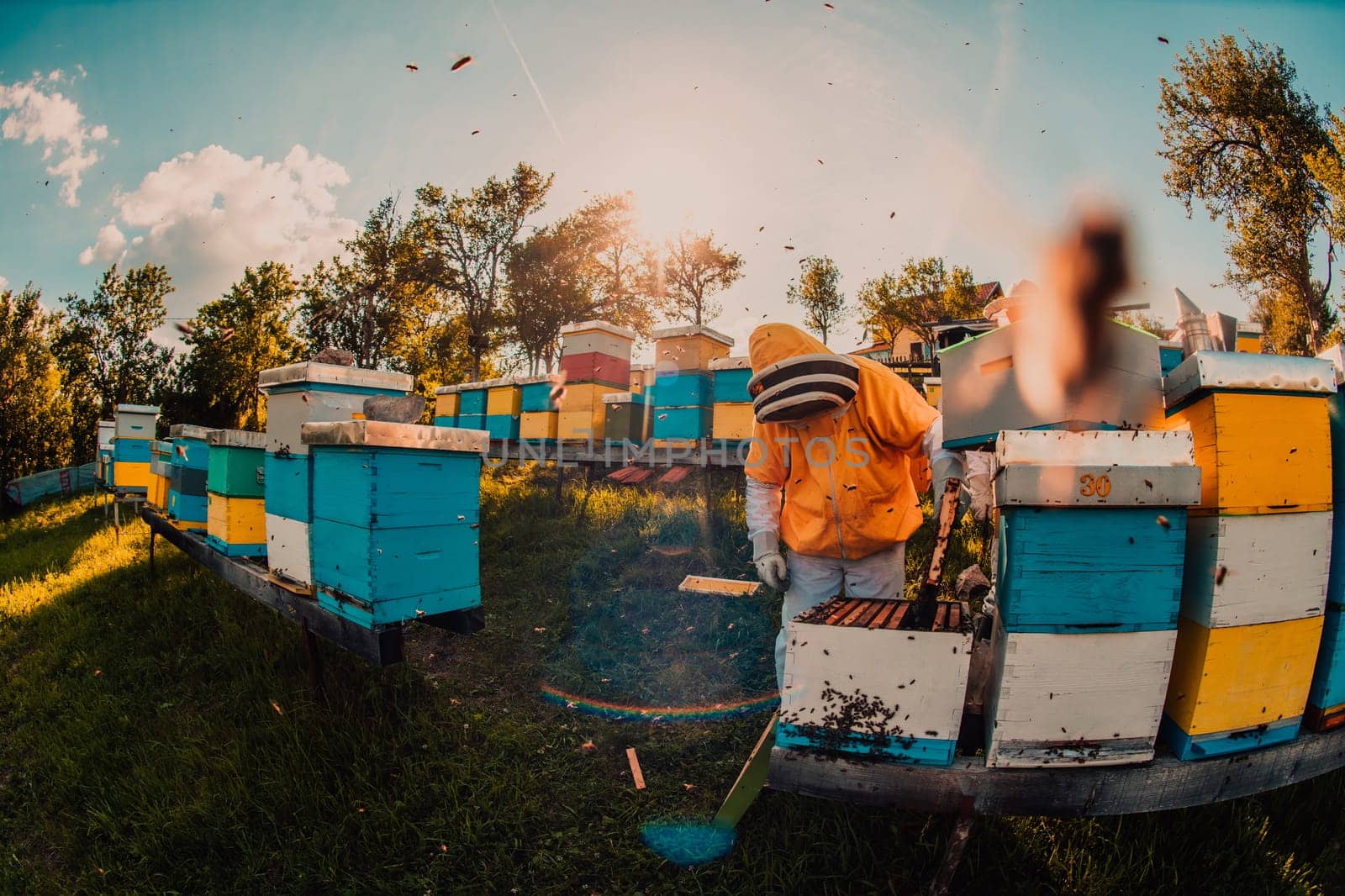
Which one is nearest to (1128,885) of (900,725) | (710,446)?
(900,725)

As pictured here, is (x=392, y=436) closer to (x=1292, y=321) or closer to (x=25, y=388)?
(x=25, y=388)

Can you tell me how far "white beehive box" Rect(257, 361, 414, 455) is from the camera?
3475 millimetres

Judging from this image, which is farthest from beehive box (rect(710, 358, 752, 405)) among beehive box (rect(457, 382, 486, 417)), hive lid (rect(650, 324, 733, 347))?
beehive box (rect(457, 382, 486, 417))

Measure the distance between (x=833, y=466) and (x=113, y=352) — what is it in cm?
2388

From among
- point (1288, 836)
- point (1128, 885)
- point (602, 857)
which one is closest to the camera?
point (1128, 885)

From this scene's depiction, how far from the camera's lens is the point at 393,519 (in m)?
2.58

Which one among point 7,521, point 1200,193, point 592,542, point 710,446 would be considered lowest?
point 7,521

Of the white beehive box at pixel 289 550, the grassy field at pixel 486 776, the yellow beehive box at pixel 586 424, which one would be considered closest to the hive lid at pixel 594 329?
the yellow beehive box at pixel 586 424

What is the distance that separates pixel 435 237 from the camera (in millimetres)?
20531

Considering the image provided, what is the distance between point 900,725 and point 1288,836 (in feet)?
5.78

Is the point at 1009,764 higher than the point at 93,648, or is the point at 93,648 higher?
the point at 1009,764

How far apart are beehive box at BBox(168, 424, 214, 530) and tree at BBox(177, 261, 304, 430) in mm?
13589

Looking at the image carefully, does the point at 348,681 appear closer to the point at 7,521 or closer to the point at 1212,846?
the point at 1212,846

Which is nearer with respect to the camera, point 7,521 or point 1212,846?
point 1212,846
